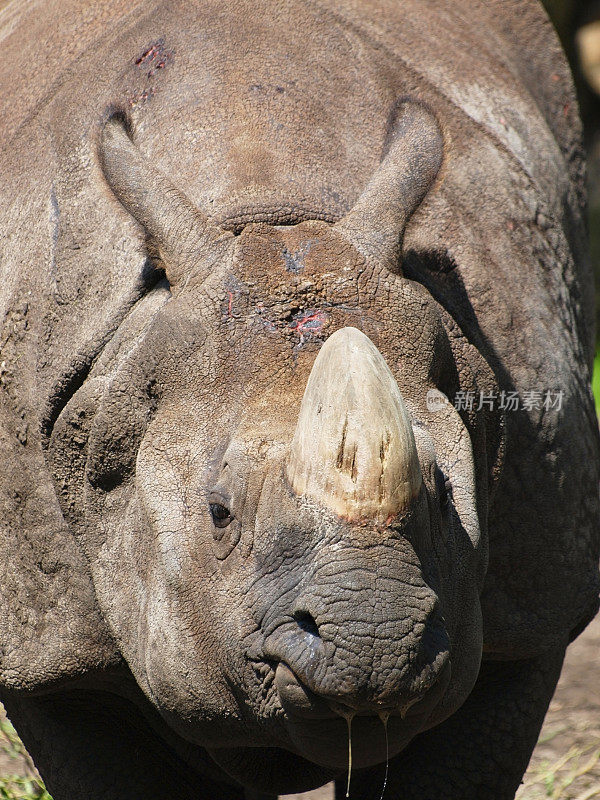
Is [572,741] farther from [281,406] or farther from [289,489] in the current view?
[289,489]

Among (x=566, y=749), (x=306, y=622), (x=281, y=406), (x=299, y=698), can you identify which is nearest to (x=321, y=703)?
(x=299, y=698)

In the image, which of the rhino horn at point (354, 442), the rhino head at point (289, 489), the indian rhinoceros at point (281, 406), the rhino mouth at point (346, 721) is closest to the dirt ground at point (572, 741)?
the indian rhinoceros at point (281, 406)

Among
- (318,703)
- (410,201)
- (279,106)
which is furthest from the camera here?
(279,106)

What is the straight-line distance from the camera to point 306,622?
2.38m

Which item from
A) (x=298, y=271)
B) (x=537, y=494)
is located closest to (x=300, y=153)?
(x=298, y=271)

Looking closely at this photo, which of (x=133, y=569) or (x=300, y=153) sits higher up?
(x=300, y=153)

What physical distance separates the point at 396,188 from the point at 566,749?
8.63ft

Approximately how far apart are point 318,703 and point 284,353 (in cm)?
Result: 68

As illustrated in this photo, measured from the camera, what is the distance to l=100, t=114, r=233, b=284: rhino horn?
9.27 feet

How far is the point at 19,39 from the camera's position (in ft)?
12.5

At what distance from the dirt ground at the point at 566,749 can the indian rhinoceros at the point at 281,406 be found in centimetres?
98

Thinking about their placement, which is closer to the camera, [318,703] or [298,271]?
[318,703]

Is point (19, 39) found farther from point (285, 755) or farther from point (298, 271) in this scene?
point (285, 755)

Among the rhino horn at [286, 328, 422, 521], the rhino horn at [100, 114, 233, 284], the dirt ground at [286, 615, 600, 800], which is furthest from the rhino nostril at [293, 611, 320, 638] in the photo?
the dirt ground at [286, 615, 600, 800]
